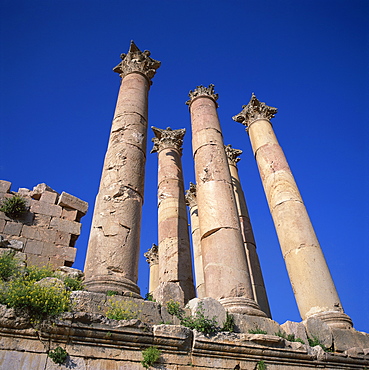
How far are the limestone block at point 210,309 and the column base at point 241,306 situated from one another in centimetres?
85

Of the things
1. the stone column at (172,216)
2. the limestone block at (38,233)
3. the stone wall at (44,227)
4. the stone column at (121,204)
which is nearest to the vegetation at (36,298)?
the stone column at (121,204)

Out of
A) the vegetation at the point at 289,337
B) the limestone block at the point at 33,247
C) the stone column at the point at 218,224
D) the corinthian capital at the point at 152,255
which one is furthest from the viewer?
the corinthian capital at the point at 152,255

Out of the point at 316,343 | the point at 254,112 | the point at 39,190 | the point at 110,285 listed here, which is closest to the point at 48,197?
the point at 39,190

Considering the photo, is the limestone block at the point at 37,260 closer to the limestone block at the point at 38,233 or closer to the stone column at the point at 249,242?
the limestone block at the point at 38,233

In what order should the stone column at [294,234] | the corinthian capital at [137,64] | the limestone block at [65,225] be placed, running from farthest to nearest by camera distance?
the corinthian capital at [137,64], the limestone block at [65,225], the stone column at [294,234]

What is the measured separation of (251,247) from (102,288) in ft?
35.7

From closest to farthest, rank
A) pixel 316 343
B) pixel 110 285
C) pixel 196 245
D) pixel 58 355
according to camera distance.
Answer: pixel 58 355
pixel 110 285
pixel 316 343
pixel 196 245

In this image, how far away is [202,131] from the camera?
51.3 feet

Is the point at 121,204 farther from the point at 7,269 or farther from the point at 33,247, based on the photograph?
the point at 33,247

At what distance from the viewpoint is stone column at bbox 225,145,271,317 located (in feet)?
53.3

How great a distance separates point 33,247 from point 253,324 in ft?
27.3

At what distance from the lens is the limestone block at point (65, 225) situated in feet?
46.3

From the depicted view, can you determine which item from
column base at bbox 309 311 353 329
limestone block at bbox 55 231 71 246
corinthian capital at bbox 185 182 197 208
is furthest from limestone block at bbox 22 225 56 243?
corinthian capital at bbox 185 182 197 208

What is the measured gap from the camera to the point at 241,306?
9477mm
